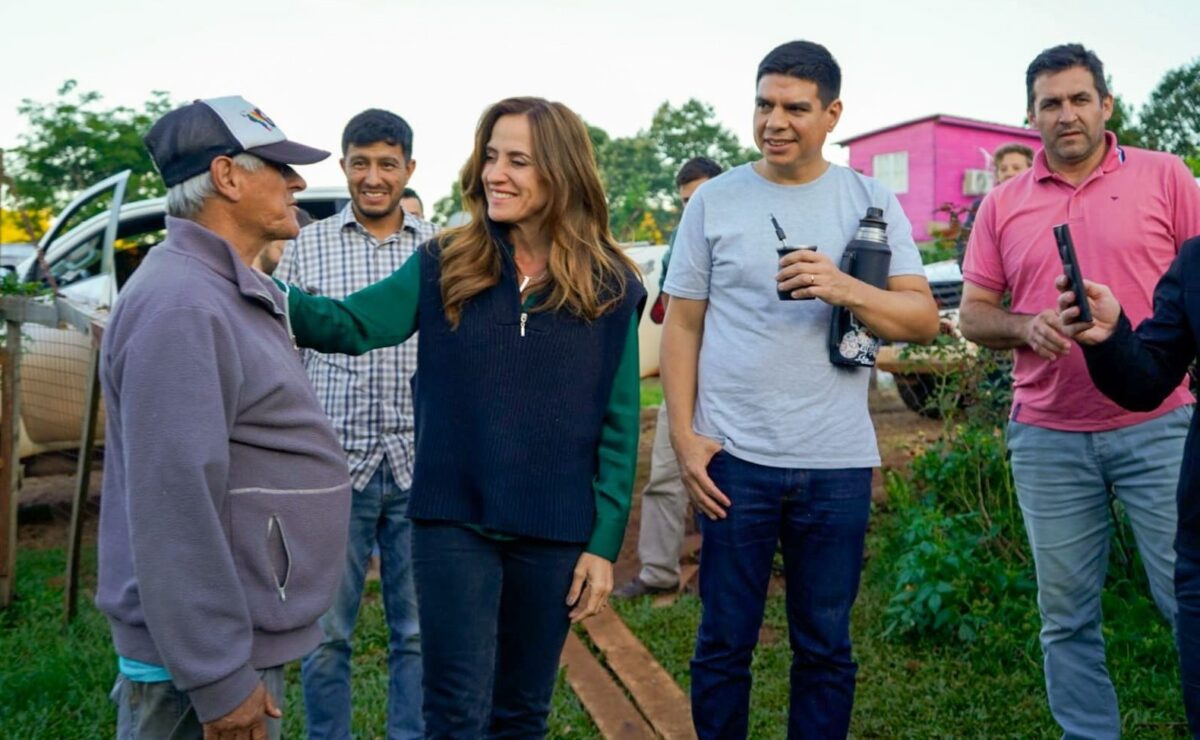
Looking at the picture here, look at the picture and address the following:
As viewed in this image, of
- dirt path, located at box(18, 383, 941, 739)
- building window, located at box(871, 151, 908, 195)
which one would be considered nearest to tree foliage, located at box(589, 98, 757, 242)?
building window, located at box(871, 151, 908, 195)

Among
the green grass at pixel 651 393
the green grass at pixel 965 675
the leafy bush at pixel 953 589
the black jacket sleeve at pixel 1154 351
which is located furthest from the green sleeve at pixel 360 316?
the green grass at pixel 651 393

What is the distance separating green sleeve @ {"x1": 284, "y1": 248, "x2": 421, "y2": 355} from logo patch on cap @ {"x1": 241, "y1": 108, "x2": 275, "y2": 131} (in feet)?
1.45

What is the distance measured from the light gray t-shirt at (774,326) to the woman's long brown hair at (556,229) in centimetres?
55

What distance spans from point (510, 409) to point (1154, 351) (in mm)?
1604

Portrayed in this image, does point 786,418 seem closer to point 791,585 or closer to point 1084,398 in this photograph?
point 791,585

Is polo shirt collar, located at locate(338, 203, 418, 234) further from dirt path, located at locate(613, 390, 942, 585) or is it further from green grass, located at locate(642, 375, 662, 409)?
green grass, located at locate(642, 375, 662, 409)

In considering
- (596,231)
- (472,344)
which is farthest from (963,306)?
(472,344)

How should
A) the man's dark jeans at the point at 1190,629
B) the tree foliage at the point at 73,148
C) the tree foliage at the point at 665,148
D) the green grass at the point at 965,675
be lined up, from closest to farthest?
the man's dark jeans at the point at 1190,629 → the green grass at the point at 965,675 → the tree foliage at the point at 73,148 → the tree foliage at the point at 665,148

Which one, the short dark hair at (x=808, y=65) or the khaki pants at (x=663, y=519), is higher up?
the short dark hair at (x=808, y=65)

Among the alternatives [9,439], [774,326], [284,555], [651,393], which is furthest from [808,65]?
[651,393]

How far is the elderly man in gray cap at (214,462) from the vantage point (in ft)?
6.35

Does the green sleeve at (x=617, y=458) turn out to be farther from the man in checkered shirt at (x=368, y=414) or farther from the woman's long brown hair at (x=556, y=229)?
the man in checkered shirt at (x=368, y=414)

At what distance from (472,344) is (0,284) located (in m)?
4.20

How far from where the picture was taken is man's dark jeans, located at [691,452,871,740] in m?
3.15
